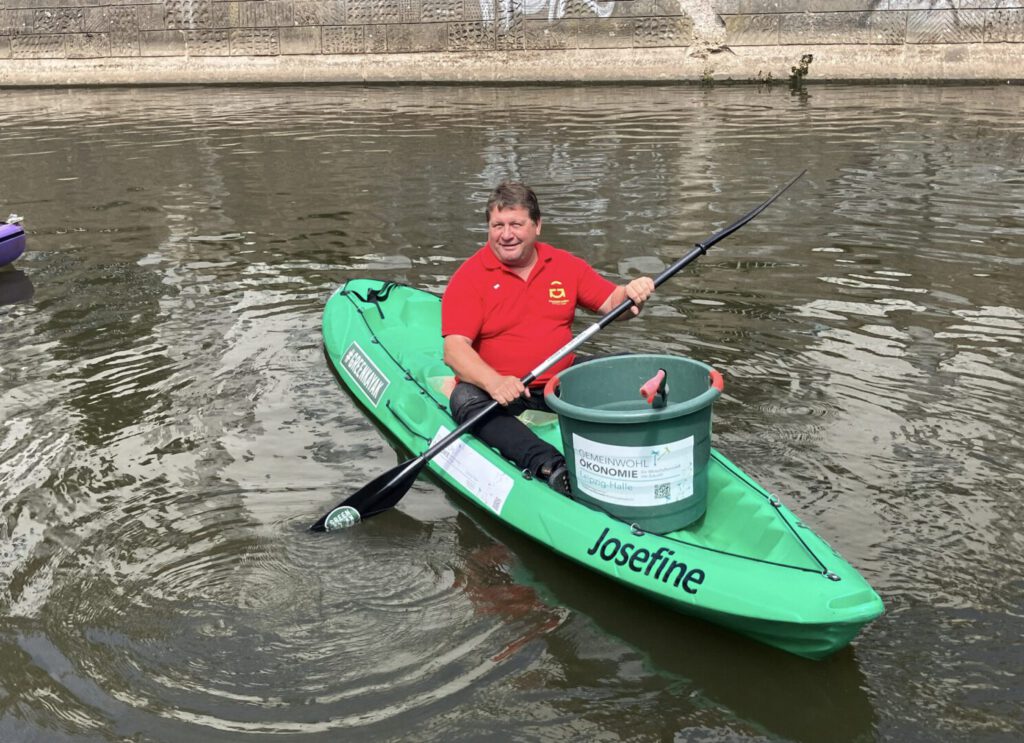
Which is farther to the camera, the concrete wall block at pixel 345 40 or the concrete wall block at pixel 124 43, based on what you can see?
the concrete wall block at pixel 124 43

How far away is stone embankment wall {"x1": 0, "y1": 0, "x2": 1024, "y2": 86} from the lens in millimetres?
20344

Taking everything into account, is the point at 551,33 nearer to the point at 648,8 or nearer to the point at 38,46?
the point at 648,8

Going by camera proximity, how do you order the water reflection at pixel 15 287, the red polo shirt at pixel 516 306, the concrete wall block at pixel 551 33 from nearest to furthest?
the red polo shirt at pixel 516 306, the water reflection at pixel 15 287, the concrete wall block at pixel 551 33

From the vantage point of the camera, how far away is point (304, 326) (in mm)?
7762

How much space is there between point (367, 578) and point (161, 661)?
905mm

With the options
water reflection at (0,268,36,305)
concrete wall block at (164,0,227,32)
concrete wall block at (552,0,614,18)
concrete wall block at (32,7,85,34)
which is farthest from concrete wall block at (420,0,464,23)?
water reflection at (0,268,36,305)

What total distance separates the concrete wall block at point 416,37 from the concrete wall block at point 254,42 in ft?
8.34

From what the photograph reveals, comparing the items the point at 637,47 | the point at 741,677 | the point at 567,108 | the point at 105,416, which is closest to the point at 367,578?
A: the point at 741,677

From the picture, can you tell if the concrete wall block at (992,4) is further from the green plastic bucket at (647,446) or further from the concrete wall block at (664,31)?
the green plastic bucket at (647,446)

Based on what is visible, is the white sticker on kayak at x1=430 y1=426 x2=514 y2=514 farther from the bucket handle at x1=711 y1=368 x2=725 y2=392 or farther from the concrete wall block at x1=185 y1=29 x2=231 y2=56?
the concrete wall block at x1=185 y1=29 x2=231 y2=56

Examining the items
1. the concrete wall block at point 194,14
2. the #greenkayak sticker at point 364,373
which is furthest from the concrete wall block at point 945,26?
the #greenkayak sticker at point 364,373

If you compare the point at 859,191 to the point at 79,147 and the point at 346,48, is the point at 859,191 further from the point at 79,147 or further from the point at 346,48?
the point at 346,48

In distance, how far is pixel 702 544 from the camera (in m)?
4.28

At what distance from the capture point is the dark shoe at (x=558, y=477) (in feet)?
15.2
